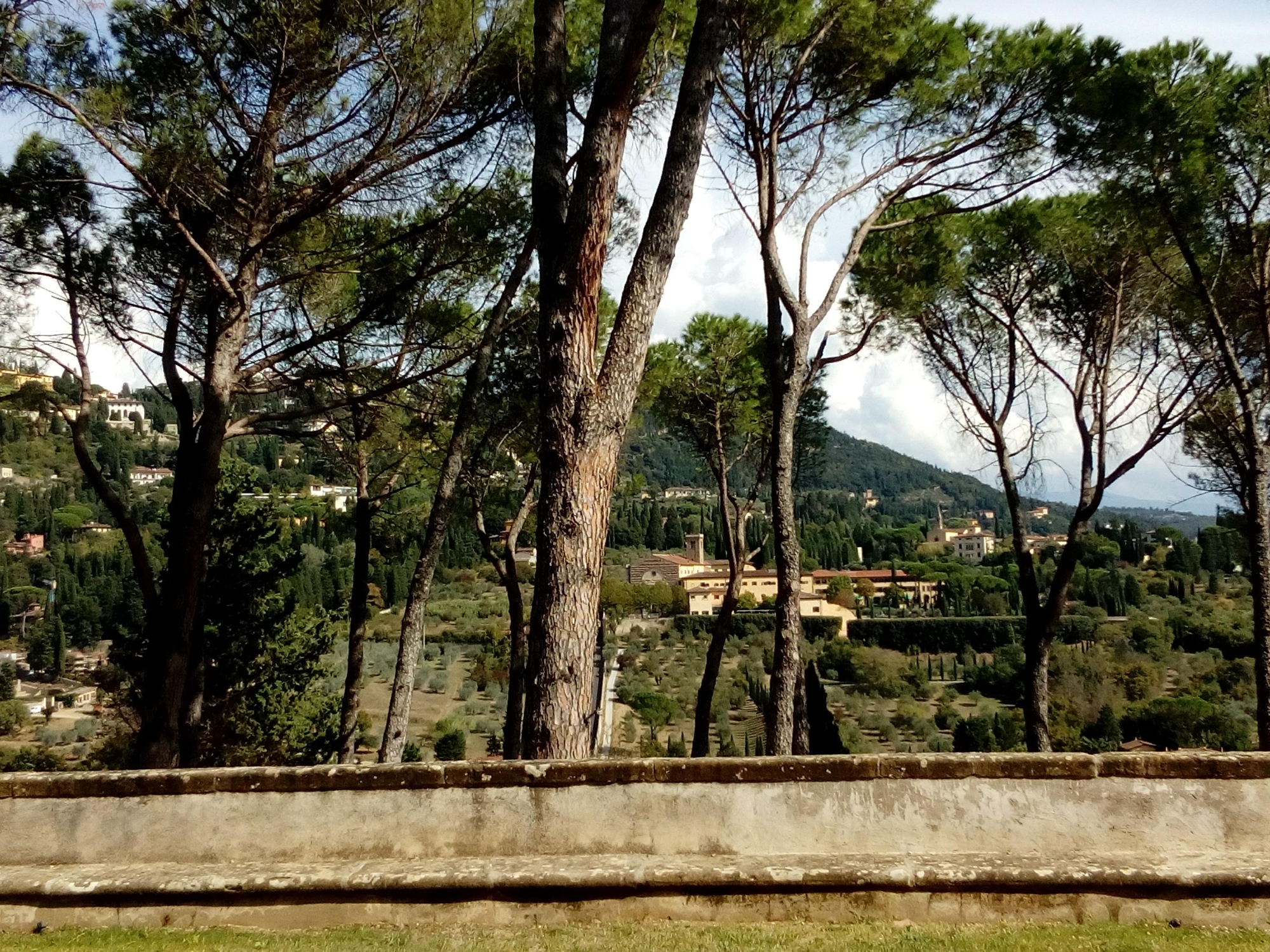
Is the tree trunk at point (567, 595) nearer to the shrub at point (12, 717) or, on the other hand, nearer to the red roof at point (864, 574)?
the shrub at point (12, 717)

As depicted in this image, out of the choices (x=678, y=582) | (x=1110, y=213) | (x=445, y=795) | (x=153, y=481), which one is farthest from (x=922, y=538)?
(x=445, y=795)

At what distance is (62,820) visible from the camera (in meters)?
3.98

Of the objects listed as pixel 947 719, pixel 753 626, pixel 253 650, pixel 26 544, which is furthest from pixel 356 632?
pixel 26 544

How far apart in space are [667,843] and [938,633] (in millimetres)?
54103

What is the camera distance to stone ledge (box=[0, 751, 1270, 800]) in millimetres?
3791

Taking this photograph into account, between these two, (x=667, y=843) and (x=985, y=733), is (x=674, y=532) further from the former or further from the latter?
(x=667, y=843)

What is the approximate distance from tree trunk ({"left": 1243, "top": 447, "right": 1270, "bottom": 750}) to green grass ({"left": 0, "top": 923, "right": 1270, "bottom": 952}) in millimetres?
5178

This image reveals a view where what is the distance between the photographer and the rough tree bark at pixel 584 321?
4.21 metres

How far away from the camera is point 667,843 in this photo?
375 cm

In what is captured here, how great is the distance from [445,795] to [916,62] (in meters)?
7.70

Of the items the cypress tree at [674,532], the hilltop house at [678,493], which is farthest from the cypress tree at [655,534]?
the hilltop house at [678,493]

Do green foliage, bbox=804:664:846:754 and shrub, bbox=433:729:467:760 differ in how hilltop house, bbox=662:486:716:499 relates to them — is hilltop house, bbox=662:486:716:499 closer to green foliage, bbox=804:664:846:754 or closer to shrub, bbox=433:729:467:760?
shrub, bbox=433:729:467:760

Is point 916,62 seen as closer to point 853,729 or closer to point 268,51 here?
point 268,51

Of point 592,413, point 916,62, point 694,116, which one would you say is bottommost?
point 592,413
